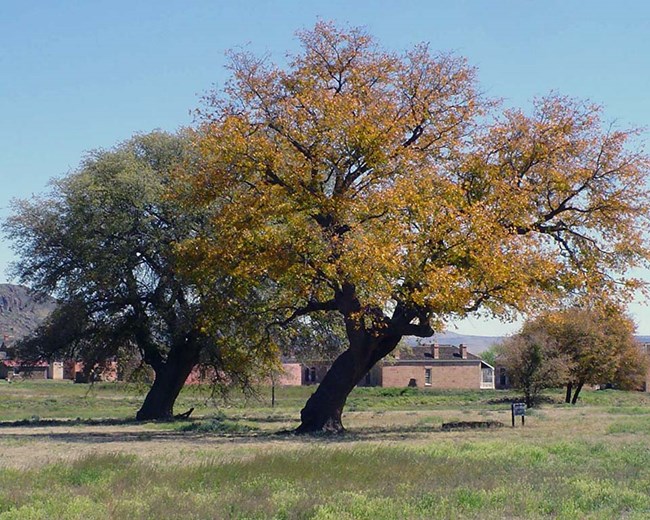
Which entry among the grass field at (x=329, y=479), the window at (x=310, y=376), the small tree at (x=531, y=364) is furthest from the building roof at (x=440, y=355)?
the grass field at (x=329, y=479)

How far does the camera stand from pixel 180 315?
122 feet

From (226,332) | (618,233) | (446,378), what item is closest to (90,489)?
(226,332)

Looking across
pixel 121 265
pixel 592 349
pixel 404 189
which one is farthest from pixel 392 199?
pixel 592 349

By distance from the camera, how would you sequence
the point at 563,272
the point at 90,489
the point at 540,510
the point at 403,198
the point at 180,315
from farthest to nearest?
the point at 180,315 → the point at 563,272 → the point at 403,198 → the point at 90,489 → the point at 540,510

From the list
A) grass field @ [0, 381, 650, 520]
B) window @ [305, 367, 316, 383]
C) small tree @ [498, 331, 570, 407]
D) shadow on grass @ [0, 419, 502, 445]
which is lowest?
shadow on grass @ [0, 419, 502, 445]

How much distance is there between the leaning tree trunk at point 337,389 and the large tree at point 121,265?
5.59m

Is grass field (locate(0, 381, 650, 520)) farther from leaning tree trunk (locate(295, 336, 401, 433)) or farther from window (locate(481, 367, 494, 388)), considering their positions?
window (locate(481, 367, 494, 388))

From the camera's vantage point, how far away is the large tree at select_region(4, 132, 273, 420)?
36.7 metres

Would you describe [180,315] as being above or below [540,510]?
above

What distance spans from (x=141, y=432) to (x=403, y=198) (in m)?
11.9

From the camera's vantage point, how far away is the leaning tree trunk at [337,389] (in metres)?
29.8

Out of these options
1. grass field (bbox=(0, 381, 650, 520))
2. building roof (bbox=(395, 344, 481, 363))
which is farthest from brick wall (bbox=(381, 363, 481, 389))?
grass field (bbox=(0, 381, 650, 520))

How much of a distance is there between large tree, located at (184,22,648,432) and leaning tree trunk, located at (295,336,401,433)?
46 mm

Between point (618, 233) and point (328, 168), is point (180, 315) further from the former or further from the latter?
point (618, 233)
